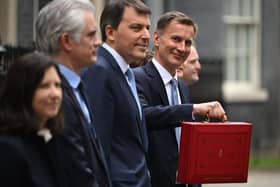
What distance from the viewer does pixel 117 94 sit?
279 inches

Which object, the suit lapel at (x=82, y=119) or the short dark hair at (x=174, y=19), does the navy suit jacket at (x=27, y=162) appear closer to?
Result: the suit lapel at (x=82, y=119)

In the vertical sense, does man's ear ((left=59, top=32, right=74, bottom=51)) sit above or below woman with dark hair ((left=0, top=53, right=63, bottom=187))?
above

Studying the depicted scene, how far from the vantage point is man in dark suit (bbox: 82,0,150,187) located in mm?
7016

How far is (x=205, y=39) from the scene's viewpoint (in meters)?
23.5

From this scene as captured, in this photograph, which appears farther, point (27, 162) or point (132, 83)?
point (132, 83)

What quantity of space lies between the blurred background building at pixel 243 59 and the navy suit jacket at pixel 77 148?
16280 mm

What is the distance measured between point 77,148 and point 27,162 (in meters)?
0.58

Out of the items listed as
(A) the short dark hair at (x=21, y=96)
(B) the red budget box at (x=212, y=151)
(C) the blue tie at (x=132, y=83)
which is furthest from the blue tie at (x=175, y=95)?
(A) the short dark hair at (x=21, y=96)

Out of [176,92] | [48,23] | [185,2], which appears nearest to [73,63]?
[48,23]

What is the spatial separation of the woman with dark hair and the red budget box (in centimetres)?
185

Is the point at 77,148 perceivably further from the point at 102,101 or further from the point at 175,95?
the point at 175,95

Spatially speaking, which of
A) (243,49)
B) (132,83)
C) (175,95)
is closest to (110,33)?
(132,83)

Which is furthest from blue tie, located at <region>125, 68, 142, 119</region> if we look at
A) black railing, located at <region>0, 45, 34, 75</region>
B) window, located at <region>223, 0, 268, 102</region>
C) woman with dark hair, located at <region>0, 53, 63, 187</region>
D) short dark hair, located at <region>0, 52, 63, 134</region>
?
window, located at <region>223, 0, 268, 102</region>

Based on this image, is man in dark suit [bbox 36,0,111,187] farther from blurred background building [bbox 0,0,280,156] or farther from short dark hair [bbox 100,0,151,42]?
blurred background building [bbox 0,0,280,156]
